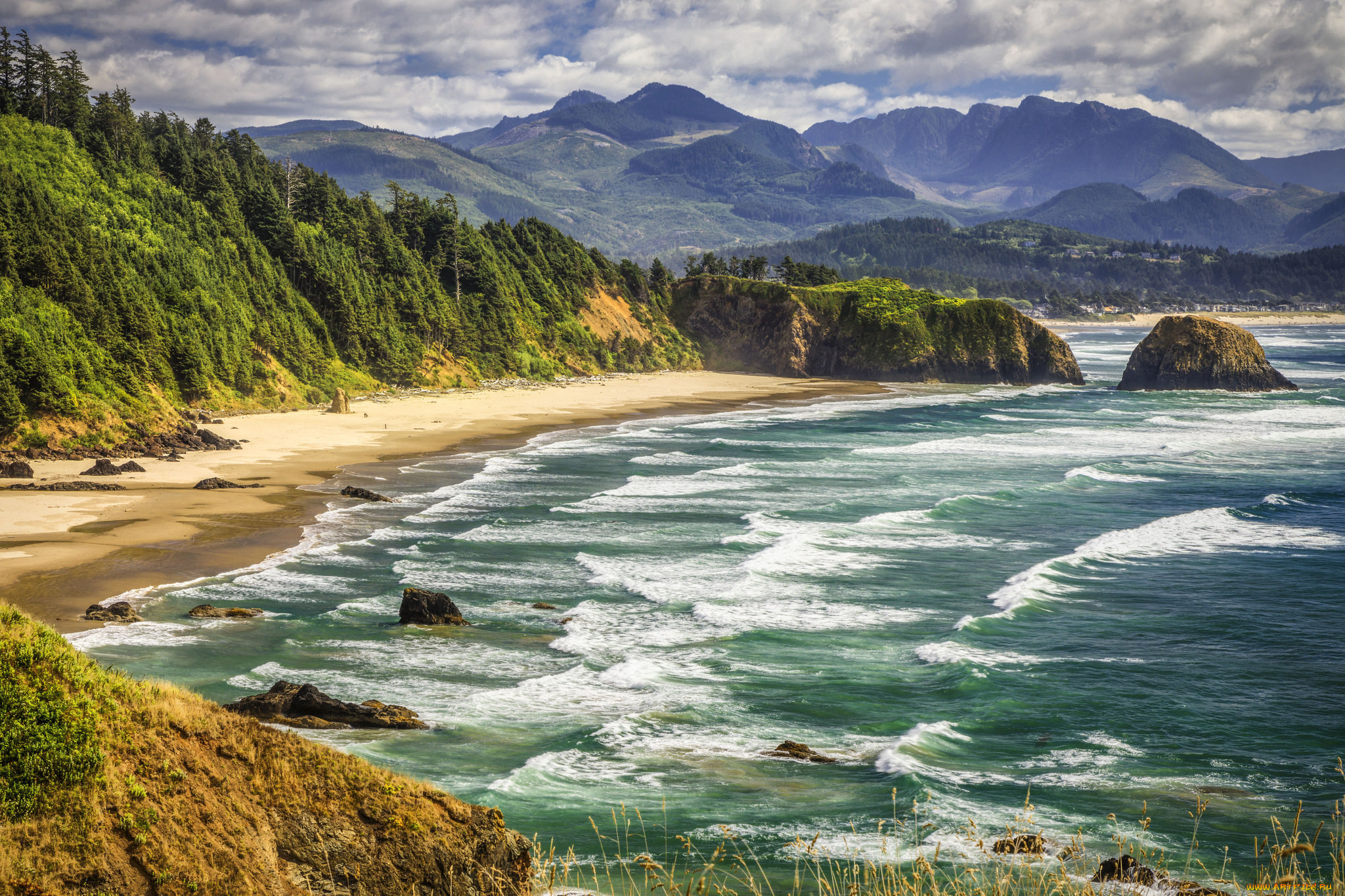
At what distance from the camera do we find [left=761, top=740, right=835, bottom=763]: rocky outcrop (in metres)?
15.5

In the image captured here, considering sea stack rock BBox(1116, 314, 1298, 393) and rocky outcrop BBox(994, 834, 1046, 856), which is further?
sea stack rock BBox(1116, 314, 1298, 393)

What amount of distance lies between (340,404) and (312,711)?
54.1 metres

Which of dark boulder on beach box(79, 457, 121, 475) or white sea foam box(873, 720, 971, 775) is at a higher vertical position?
dark boulder on beach box(79, 457, 121, 475)

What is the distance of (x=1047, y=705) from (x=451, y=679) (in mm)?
11721

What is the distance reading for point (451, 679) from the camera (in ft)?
63.1

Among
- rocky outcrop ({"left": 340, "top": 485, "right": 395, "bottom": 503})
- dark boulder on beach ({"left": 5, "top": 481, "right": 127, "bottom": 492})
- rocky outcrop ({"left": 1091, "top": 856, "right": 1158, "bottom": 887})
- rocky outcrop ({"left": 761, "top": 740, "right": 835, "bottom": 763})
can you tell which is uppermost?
dark boulder on beach ({"left": 5, "top": 481, "right": 127, "bottom": 492})

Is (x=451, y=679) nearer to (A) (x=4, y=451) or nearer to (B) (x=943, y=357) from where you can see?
(A) (x=4, y=451)

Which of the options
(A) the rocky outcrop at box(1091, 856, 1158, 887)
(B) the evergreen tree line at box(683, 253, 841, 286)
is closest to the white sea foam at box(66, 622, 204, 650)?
(A) the rocky outcrop at box(1091, 856, 1158, 887)

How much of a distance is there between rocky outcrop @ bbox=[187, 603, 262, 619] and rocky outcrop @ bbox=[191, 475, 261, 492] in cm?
1679

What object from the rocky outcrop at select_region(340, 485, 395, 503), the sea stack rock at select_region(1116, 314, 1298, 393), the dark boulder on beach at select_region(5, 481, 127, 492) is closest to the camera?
the dark boulder on beach at select_region(5, 481, 127, 492)

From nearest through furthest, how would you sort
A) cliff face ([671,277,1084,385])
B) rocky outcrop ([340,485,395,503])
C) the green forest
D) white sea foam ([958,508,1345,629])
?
white sea foam ([958,508,1345,629]) → rocky outcrop ([340,485,395,503]) → the green forest → cliff face ([671,277,1084,385])

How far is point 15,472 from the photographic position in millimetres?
37125

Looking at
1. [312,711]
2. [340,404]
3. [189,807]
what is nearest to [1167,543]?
[312,711]

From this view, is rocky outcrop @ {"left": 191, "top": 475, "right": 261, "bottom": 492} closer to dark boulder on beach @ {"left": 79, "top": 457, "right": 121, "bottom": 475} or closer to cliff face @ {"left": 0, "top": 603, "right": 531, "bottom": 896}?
dark boulder on beach @ {"left": 79, "top": 457, "right": 121, "bottom": 475}
